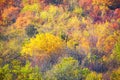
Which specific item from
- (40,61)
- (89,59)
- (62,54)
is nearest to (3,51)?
(40,61)

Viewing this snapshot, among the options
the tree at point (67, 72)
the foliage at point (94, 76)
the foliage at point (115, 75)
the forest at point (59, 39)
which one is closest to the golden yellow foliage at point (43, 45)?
the forest at point (59, 39)

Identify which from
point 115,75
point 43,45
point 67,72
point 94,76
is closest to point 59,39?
point 43,45

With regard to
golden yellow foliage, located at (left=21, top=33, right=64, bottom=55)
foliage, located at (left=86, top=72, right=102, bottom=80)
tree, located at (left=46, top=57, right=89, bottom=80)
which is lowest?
foliage, located at (left=86, top=72, right=102, bottom=80)

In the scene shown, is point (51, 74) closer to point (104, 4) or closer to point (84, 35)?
point (84, 35)

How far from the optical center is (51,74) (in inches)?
350

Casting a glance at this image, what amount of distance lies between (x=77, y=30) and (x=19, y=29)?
2.31 meters

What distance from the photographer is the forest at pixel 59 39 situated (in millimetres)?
8977

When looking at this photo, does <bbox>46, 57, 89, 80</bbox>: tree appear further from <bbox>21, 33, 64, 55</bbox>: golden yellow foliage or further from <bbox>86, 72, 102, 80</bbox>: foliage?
<bbox>21, 33, 64, 55</bbox>: golden yellow foliage

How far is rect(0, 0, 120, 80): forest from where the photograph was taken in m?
8.98

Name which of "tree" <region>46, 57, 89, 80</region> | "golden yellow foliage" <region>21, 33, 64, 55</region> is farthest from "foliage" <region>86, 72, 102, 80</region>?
"golden yellow foliage" <region>21, 33, 64, 55</region>

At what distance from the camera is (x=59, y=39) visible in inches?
416

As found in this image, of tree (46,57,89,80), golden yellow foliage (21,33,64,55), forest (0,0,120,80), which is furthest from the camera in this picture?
golden yellow foliage (21,33,64,55)

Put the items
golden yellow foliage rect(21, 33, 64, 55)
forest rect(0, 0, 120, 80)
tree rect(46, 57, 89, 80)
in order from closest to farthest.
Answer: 1. tree rect(46, 57, 89, 80)
2. forest rect(0, 0, 120, 80)
3. golden yellow foliage rect(21, 33, 64, 55)

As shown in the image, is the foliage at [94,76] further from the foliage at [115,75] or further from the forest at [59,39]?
the foliage at [115,75]
